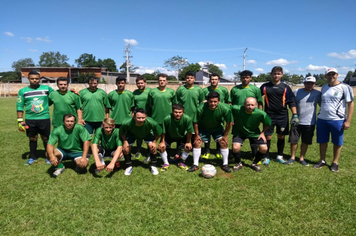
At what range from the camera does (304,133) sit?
5055mm

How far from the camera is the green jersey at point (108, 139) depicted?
15.3 ft

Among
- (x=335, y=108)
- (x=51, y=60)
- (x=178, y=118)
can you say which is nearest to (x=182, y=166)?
(x=178, y=118)

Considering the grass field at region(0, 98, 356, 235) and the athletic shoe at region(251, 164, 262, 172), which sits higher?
the athletic shoe at region(251, 164, 262, 172)

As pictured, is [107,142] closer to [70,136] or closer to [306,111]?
[70,136]

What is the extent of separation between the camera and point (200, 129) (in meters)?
5.26

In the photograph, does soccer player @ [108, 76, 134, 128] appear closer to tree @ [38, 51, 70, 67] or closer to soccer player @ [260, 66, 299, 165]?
soccer player @ [260, 66, 299, 165]

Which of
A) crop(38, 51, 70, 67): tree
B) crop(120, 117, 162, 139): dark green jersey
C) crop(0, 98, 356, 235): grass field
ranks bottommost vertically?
crop(0, 98, 356, 235): grass field

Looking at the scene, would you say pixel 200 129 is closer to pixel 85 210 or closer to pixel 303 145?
pixel 303 145

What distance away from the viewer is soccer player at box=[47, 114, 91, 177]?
4.40 metres

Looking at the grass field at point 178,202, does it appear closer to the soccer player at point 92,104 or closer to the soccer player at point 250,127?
the soccer player at point 250,127

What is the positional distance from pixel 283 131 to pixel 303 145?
559 millimetres

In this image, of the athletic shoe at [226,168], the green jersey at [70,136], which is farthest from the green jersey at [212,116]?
the green jersey at [70,136]

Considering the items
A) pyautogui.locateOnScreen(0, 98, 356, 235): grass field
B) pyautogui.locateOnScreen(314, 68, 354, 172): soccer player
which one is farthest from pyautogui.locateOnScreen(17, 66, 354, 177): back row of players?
pyautogui.locateOnScreen(0, 98, 356, 235): grass field

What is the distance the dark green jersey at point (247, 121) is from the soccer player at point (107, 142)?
2.52 meters
